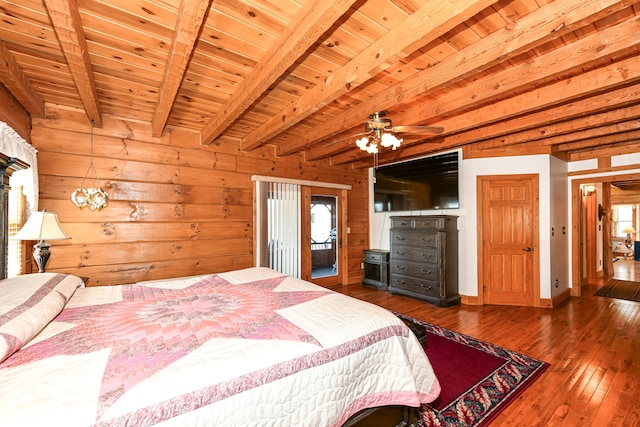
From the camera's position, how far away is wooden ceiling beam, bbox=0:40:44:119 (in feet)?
6.33

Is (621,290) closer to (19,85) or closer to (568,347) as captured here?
(568,347)

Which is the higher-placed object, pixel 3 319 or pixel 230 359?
pixel 3 319

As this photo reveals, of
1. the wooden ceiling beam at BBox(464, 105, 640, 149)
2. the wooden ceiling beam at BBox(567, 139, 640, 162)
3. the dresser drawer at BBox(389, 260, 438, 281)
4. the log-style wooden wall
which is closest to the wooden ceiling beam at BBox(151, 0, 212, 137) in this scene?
the log-style wooden wall

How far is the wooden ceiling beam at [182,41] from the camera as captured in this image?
4.56 feet

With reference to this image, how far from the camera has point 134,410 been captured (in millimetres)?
844

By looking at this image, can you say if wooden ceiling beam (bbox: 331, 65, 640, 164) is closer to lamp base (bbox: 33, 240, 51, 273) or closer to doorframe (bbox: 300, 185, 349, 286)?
doorframe (bbox: 300, 185, 349, 286)

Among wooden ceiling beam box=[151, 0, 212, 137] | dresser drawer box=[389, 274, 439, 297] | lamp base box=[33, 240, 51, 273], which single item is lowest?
dresser drawer box=[389, 274, 439, 297]

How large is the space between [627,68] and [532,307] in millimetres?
3220

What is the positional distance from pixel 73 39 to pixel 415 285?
453 centimetres

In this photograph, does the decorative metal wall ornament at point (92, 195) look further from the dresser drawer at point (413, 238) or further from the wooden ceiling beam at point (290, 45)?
the dresser drawer at point (413, 238)

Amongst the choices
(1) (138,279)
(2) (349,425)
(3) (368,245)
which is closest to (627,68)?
(2) (349,425)

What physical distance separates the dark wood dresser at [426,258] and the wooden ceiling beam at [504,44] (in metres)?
2.27

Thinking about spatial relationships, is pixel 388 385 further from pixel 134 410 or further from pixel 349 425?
pixel 134 410

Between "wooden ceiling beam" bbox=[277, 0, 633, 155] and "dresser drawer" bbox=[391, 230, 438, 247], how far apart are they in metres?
2.29
